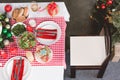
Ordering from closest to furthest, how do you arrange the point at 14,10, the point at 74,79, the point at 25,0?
the point at 14,10 → the point at 74,79 → the point at 25,0

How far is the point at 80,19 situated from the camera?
2.38 metres

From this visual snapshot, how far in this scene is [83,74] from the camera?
2.17 m

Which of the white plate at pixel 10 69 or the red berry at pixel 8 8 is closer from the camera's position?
the white plate at pixel 10 69

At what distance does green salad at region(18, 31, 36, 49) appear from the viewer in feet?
5.17

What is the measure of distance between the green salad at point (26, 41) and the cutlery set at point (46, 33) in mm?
66

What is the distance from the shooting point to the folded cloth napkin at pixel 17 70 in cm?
153

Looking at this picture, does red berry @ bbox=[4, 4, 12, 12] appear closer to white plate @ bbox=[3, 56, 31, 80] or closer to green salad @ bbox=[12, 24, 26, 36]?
green salad @ bbox=[12, 24, 26, 36]

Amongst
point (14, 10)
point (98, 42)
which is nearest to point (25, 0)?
point (14, 10)

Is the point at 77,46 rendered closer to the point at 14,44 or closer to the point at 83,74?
the point at 83,74

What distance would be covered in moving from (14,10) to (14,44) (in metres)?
0.25

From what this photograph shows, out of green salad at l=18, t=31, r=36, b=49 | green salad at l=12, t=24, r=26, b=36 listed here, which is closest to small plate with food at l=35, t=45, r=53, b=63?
green salad at l=18, t=31, r=36, b=49

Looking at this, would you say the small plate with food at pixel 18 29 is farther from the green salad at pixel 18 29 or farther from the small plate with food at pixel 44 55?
the small plate with food at pixel 44 55

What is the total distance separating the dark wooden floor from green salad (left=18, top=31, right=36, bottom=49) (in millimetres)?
773

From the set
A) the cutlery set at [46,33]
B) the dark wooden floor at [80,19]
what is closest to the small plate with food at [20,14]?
the cutlery set at [46,33]
